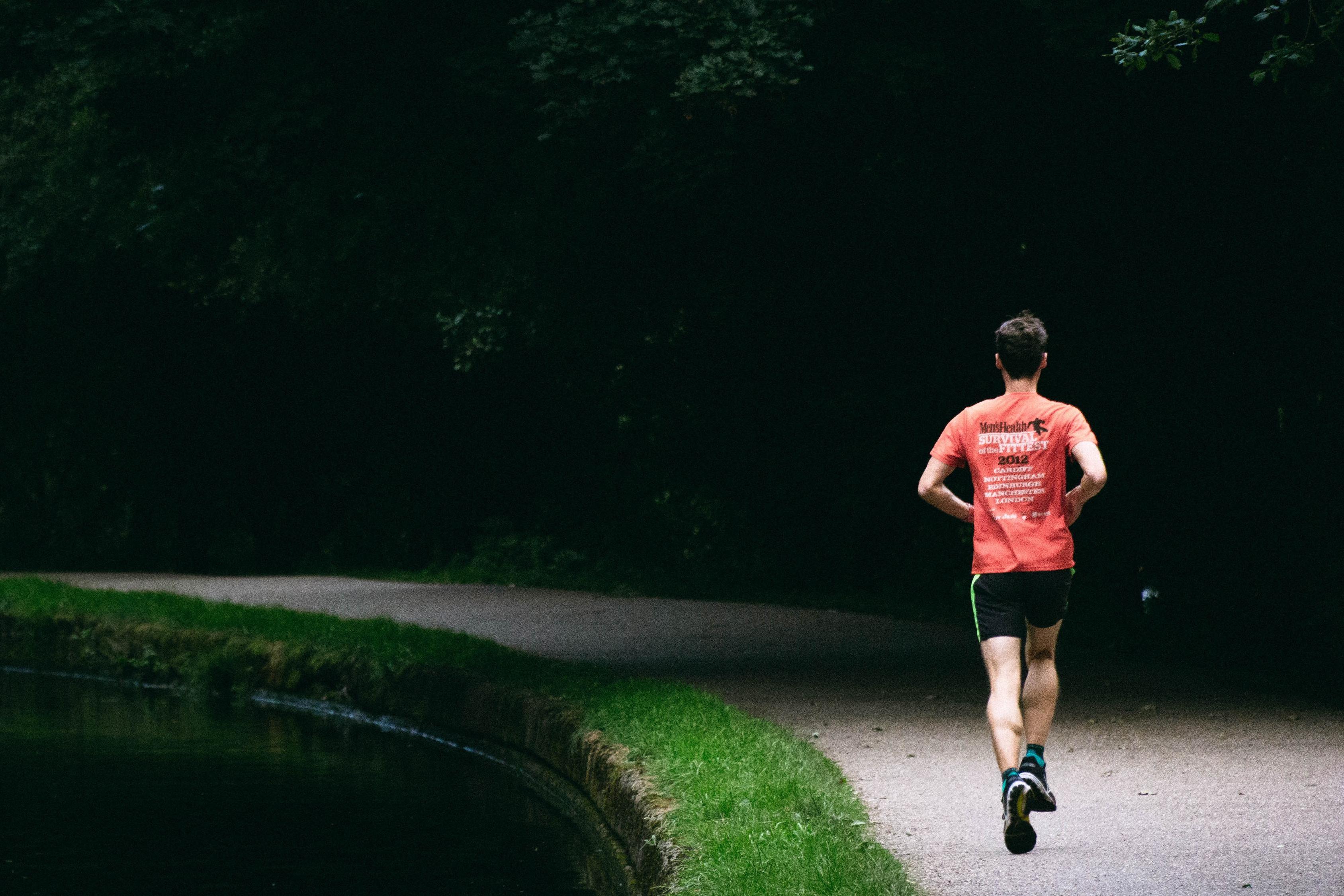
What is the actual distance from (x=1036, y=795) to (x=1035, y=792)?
1 cm

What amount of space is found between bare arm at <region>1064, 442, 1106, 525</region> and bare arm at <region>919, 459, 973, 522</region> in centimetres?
33

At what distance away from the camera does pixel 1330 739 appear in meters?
7.99

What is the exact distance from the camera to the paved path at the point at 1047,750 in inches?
222

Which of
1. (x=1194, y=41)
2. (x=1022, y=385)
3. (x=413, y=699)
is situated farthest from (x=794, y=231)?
(x=1022, y=385)

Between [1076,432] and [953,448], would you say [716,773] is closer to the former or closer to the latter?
[953,448]

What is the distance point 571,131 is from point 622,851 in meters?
5.70

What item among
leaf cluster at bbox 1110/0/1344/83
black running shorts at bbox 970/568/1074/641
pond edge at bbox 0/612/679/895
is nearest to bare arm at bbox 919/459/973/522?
black running shorts at bbox 970/568/1074/641

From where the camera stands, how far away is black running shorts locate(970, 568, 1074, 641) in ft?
19.1

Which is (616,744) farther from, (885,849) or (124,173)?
(124,173)

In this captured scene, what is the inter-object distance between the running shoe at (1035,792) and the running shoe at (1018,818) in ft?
0.04

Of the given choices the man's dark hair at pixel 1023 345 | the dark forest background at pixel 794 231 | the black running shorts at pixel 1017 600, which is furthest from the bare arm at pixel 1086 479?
the dark forest background at pixel 794 231

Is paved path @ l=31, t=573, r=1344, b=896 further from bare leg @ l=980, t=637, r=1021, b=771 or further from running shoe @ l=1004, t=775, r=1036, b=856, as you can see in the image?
bare leg @ l=980, t=637, r=1021, b=771

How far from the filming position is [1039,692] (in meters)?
6.09

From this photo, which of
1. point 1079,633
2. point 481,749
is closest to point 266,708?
point 481,749
